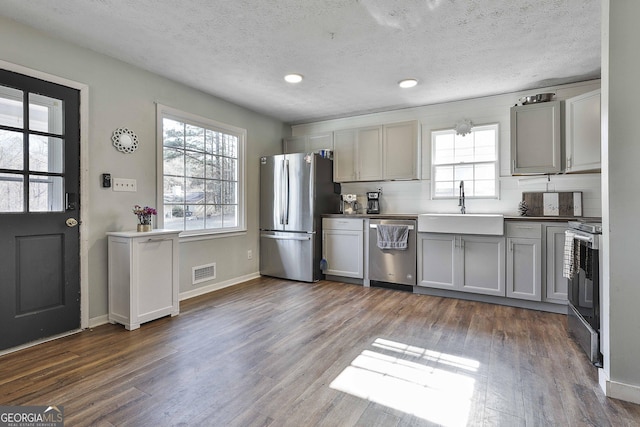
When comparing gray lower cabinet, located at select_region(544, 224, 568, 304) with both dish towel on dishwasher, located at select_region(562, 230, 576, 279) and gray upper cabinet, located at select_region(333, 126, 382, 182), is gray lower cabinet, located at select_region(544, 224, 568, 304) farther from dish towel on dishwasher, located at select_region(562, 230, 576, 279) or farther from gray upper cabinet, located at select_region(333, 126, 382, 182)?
gray upper cabinet, located at select_region(333, 126, 382, 182)

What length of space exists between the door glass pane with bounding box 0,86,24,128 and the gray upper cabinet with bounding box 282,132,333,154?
133 inches

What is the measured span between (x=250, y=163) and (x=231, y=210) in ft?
2.47

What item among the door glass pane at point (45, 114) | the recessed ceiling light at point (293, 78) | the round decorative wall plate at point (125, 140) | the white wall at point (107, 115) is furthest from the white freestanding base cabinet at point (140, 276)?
the recessed ceiling light at point (293, 78)

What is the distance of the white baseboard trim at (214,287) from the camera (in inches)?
145

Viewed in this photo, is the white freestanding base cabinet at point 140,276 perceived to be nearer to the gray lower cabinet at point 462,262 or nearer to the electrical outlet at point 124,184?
the electrical outlet at point 124,184

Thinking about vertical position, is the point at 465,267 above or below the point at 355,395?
above

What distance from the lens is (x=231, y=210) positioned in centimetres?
439

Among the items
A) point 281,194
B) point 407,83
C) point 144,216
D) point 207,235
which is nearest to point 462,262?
point 407,83

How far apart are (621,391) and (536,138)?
103 inches

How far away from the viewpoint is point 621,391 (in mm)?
1765

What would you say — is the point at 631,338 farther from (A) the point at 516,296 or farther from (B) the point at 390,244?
(B) the point at 390,244

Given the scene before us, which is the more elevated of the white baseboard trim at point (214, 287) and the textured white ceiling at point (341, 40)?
the textured white ceiling at point (341, 40)

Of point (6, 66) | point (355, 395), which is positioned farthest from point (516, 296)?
point (6, 66)

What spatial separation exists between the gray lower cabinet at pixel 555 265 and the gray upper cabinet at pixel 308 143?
3.05m
